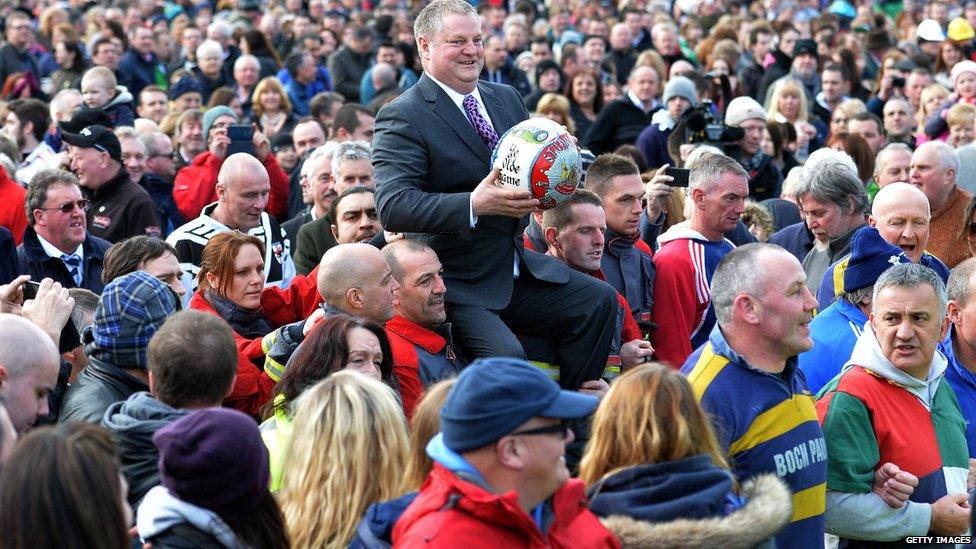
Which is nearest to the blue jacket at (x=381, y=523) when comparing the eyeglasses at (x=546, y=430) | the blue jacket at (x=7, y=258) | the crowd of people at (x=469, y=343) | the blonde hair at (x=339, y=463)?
the crowd of people at (x=469, y=343)

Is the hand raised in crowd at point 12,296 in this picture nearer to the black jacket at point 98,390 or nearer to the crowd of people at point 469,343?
the crowd of people at point 469,343

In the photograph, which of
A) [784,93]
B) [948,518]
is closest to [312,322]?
[948,518]

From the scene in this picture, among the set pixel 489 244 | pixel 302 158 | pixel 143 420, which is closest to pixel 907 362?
pixel 489 244

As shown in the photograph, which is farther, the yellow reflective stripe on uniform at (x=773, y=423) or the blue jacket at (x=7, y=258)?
the blue jacket at (x=7, y=258)

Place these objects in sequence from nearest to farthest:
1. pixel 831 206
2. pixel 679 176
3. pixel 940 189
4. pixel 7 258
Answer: pixel 7 258 < pixel 831 206 < pixel 679 176 < pixel 940 189

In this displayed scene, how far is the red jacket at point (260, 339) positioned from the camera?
19.2 ft

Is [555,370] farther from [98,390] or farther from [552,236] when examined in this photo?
[98,390]

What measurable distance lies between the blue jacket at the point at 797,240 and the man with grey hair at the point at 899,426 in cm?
291

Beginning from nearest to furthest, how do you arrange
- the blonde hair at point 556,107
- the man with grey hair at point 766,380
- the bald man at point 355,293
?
the man with grey hair at point 766,380 → the bald man at point 355,293 → the blonde hair at point 556,107

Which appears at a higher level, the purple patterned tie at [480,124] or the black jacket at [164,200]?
the purple patterned tie at [480,124]

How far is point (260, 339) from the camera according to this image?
6230mm

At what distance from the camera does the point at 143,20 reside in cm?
2003

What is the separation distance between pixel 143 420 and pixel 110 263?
2.35m

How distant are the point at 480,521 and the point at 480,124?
9.00ft
